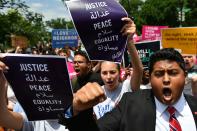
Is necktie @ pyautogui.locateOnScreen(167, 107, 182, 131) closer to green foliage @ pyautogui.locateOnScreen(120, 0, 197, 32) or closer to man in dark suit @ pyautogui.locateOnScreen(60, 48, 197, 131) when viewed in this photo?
man in dark suit @ pyautogui.locateOnScreen(60, 48, 197, 131)

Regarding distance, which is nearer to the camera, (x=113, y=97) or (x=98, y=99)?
(x=98, y=99)

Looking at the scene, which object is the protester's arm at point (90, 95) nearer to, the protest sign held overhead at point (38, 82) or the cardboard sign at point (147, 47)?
the protest sign held overhead at point (38, 82)

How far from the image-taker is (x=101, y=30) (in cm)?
433

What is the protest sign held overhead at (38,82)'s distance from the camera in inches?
118

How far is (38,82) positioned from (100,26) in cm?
139

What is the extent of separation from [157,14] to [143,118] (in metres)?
66.8

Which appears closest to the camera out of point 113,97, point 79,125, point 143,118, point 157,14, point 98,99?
point 98,99

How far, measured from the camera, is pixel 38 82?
120 inches

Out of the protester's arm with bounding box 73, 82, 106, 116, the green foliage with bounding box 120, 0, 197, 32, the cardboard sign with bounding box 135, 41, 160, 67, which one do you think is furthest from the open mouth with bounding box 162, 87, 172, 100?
the green foliage with bounding box 120, 0, 197, 32

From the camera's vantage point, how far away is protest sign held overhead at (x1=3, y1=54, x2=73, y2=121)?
9.84 feet

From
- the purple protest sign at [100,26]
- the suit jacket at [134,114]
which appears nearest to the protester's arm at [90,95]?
the suit jacket at [134,114]

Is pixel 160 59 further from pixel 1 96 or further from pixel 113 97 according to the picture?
pixel 113 97

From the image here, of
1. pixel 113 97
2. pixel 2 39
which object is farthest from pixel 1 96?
pixel 2 39

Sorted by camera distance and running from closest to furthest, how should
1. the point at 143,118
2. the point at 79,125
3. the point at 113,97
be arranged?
1. the point at 79,125
2. the point at 143,118
3. the point at 113,97
